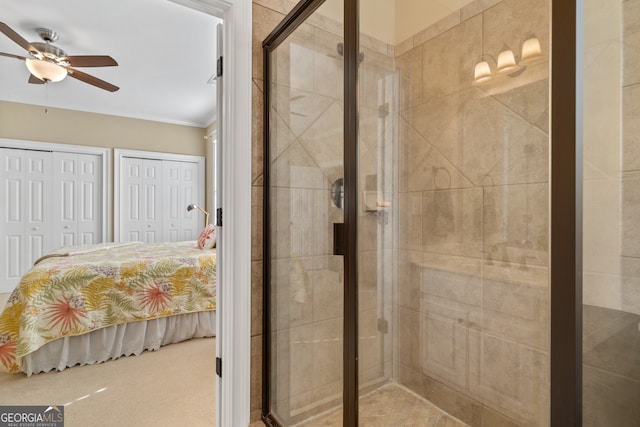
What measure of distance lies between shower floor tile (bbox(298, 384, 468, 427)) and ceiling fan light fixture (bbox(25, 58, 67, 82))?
3.95 meters

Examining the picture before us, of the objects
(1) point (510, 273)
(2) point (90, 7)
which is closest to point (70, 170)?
(2) point (90, 7)

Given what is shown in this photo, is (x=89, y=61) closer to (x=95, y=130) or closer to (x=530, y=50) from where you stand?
(x=95, y=130)

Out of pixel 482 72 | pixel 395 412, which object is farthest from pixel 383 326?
pixel 482 72

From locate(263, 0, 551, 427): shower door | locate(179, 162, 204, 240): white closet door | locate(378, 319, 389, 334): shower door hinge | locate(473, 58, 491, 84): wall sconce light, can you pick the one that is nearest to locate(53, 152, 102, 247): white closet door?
locate(179, 162, 204, 240): white closet door

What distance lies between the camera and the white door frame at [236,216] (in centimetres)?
155

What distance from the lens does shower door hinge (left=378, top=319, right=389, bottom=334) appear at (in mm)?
1268

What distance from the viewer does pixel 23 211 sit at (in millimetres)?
4867

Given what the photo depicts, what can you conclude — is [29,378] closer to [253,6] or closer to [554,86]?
[253,6]

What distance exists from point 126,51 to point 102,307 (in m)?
2.64

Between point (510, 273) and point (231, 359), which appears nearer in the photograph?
point (510, 273)

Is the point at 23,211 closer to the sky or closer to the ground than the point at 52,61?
closer to the ground

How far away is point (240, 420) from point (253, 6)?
2.06 metres

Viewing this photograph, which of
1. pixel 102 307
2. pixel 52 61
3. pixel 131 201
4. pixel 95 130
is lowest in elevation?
pixel 102 307

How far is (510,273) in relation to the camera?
1164 millimetres
